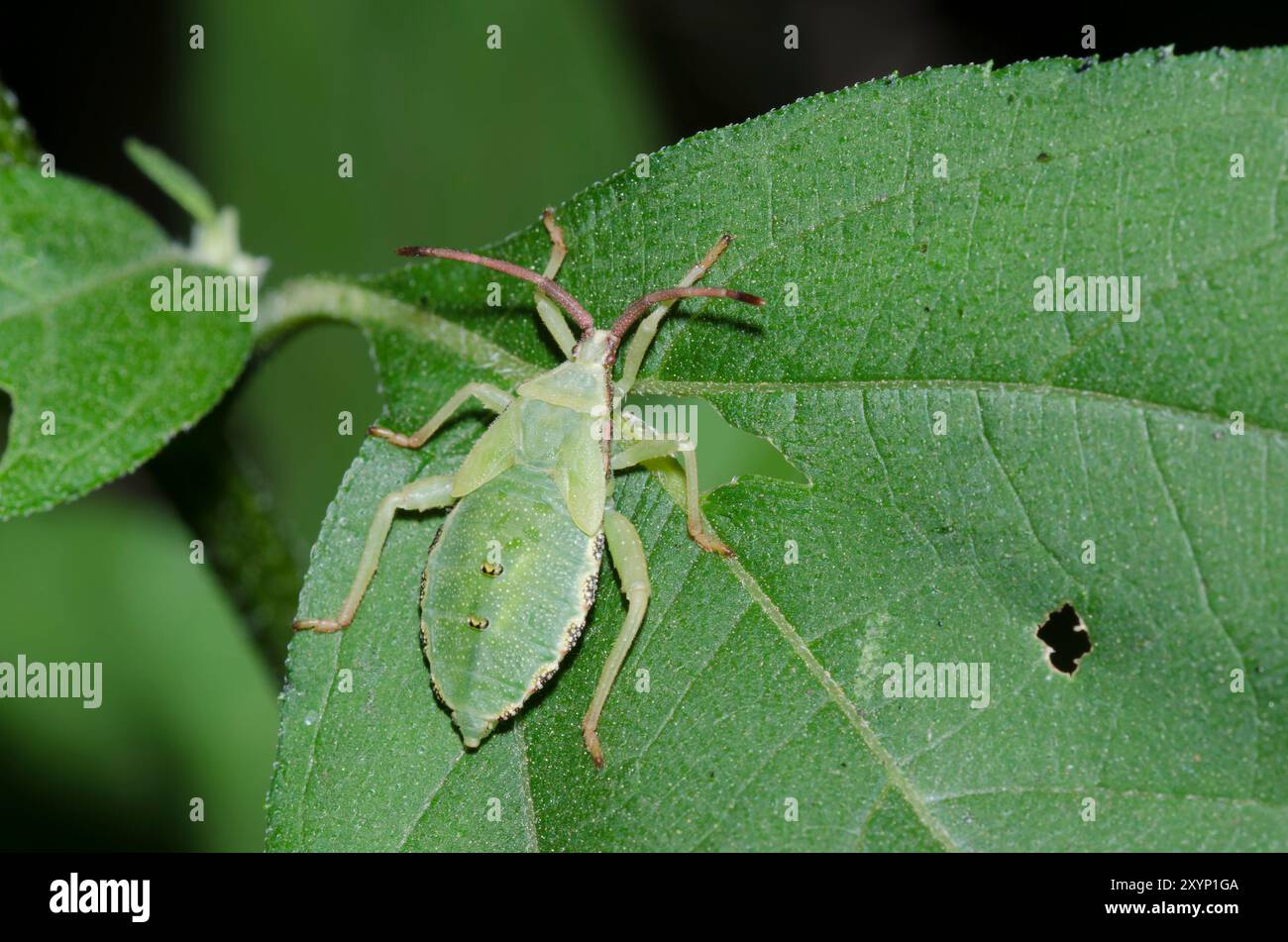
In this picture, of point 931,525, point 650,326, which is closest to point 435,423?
point 650,326

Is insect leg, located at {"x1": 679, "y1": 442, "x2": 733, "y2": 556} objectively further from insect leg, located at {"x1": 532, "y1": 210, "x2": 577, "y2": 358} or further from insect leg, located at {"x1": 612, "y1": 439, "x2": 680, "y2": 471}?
insect leg, located at {"x1": 532, "y1": 210, "x2": 577, "y2": 358}

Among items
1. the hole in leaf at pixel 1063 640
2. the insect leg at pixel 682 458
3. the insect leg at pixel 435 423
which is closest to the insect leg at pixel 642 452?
the insect leg at pixel 682 458

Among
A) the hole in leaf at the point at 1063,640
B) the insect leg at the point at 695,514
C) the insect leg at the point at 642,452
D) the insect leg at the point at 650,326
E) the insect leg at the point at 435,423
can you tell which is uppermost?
the insect leg at the point at 650,326

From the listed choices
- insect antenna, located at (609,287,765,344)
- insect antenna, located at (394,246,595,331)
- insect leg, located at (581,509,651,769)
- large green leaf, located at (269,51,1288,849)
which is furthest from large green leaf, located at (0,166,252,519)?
insect leg, located at (581,509,651,769)

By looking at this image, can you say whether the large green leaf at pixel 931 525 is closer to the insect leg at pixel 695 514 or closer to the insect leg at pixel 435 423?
the insect leg at pixel 695 514

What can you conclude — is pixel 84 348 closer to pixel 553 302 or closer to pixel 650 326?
pixel 553 302
